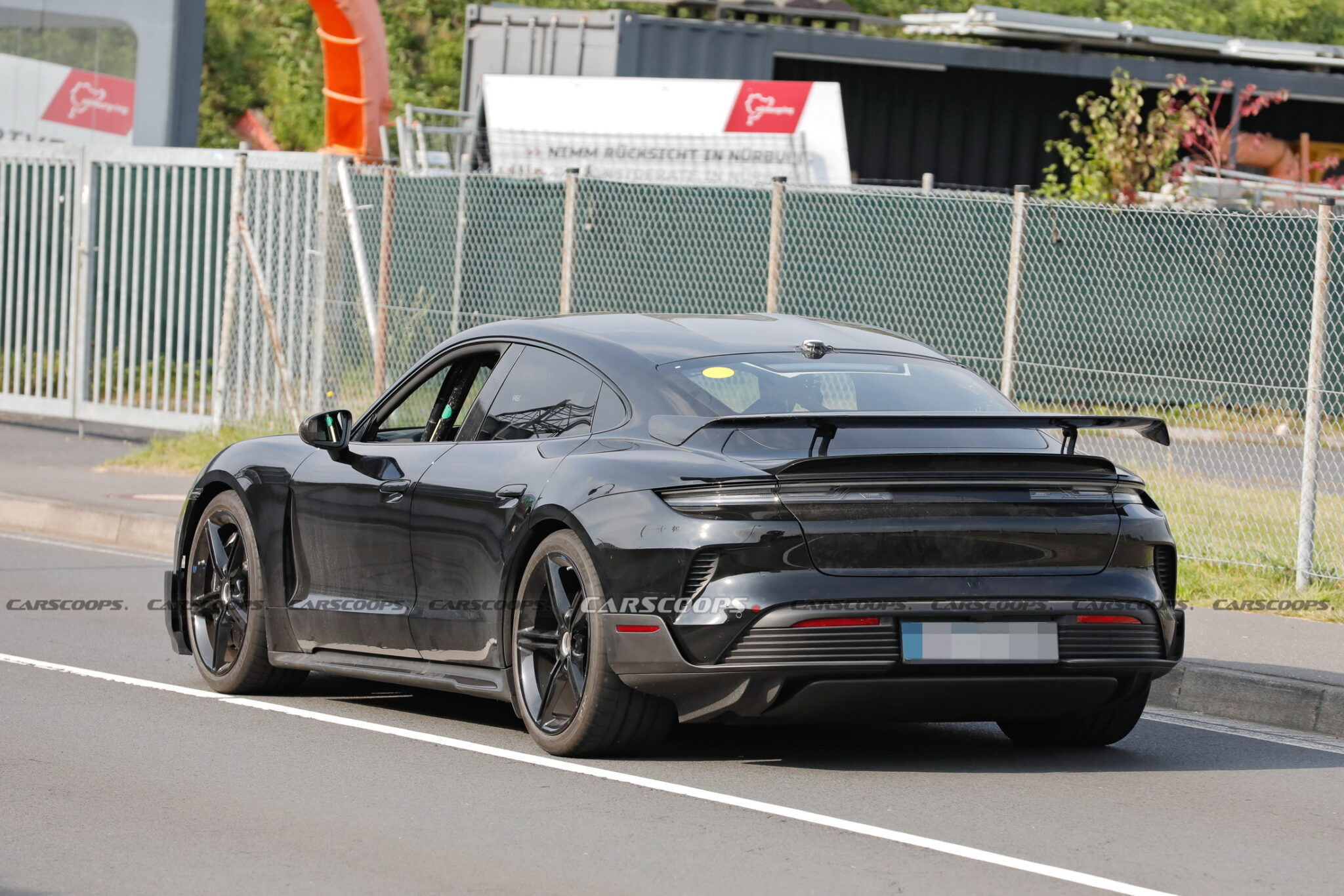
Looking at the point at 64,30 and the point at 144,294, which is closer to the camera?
the point at 144,294

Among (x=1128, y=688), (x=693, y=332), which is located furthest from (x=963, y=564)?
(x=693, y=332)

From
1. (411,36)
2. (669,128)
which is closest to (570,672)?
(669,128)

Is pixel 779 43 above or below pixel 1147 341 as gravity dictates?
above

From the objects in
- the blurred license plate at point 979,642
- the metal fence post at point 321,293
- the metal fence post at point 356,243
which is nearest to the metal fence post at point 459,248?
the metal fence post at point 356,243

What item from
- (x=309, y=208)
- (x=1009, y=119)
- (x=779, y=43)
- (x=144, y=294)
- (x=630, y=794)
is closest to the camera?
(x=630, y=794)

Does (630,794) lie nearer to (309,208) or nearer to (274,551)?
(274,551)

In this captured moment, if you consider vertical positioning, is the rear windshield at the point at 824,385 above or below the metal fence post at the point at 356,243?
above

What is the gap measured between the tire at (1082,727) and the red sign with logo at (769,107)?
57.3 ft

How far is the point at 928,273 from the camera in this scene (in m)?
15.8

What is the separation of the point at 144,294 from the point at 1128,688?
47.2ft

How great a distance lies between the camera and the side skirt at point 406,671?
6875 millimetres

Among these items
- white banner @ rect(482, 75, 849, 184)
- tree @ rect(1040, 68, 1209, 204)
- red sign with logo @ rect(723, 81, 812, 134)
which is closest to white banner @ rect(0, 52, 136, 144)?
white banner @ rect(482, 75, 849, 184)

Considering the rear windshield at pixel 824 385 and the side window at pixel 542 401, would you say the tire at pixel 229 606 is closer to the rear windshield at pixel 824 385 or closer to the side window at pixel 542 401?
the side window at pixel 542 401

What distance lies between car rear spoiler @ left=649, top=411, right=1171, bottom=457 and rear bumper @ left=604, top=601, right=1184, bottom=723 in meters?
0.57
